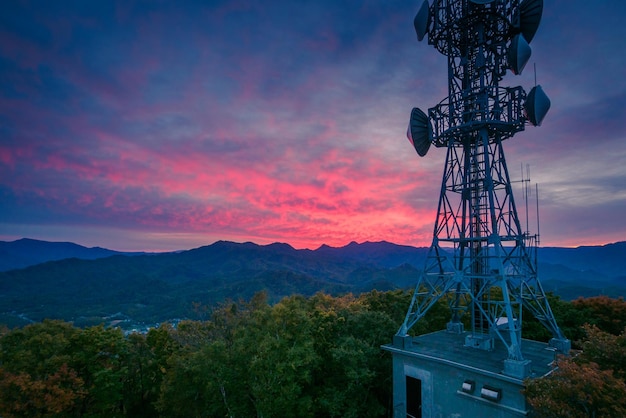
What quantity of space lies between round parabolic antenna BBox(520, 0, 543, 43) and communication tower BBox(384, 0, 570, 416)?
0.05m

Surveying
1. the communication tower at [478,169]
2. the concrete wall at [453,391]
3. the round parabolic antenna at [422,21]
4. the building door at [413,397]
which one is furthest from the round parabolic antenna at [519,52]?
the building door at [413,397]

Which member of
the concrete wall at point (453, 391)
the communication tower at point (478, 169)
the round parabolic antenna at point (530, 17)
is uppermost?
the round parabolic antenna at point (530, 17)

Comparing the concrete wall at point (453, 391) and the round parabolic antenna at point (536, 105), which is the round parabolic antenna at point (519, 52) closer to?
the round parabolic antenna at point (536, 105)

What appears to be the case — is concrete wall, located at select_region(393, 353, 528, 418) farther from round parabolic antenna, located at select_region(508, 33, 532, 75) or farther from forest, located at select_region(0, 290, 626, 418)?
round parabolic antenna, located at select_region(508, 33, 532, 75)

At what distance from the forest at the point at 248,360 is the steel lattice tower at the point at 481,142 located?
11.7ft

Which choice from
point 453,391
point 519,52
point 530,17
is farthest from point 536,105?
point 453,391

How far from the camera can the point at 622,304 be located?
72.5 ft

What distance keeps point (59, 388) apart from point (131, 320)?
163291mm

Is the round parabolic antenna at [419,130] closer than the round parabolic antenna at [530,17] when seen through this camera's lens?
No

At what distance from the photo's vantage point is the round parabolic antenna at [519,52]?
50.9ft

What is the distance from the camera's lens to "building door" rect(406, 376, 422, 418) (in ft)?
50.9

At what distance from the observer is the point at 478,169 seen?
17.4m

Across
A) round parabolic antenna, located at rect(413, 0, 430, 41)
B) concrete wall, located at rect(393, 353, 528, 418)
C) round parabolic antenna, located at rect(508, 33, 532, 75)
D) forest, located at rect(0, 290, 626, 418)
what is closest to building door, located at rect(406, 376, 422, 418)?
concrete wall, located at rect(393, 353, 528, 418)

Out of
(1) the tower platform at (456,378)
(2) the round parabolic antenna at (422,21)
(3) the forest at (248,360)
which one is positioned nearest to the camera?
(1) the tower platform at (456,378)
